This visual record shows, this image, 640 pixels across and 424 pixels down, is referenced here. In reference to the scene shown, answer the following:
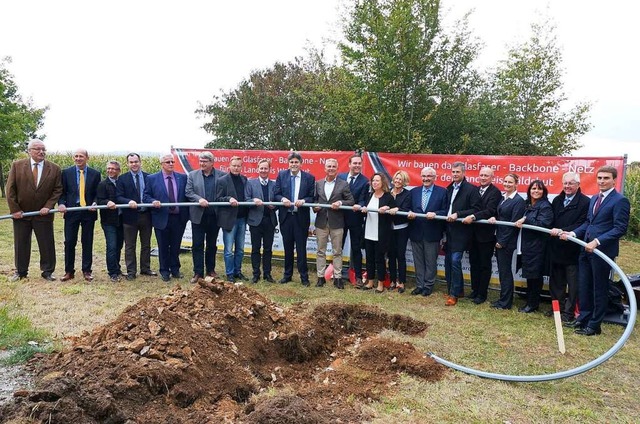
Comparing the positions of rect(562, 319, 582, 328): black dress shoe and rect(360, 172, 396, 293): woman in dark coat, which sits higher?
rect(360, 172, 396, 293): woman in dark coat

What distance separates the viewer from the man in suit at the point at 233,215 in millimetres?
7887

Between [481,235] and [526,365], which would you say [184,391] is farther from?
[481,235]

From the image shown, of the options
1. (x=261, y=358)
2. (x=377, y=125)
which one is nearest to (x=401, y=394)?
(x=261, y=358)

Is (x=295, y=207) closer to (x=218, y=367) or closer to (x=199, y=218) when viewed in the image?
(x=199, y=218)

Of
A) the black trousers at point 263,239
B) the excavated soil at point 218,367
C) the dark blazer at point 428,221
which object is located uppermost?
the dark blazer at point 428,221

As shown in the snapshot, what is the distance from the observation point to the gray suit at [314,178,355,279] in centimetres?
777

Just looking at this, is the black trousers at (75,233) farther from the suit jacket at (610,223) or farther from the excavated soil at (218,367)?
the suit jacket at (610,223)

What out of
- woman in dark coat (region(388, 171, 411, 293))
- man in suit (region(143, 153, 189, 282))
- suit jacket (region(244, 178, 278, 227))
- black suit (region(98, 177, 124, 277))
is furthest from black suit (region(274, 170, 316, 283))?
black suit (region(98, 177, 124, 277))

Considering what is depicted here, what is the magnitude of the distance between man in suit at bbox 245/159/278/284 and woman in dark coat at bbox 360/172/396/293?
1.65 metres

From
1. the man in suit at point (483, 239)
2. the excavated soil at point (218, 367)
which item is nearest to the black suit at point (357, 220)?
the man in suit at point (483, 239)

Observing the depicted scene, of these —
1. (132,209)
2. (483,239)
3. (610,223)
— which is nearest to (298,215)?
(132,209)

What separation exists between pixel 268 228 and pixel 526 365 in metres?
4.61

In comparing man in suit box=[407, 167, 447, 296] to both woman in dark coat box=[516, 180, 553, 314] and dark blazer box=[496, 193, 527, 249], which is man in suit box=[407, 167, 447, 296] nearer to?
dark blazer box=[496, 193, 527, 249]

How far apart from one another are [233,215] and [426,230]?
323cm
